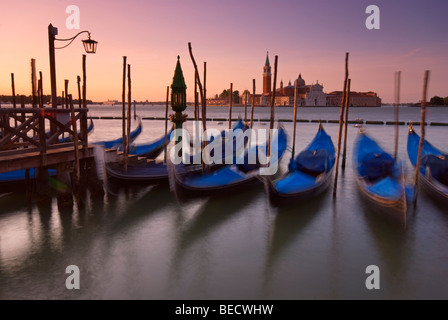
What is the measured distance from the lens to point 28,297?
4.39 m

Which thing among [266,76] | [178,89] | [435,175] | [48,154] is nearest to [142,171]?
[48,154]

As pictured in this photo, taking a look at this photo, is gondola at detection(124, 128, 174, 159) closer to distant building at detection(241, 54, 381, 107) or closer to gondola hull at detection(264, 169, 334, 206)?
gondola hull at detection(264, 169, 334, 206)

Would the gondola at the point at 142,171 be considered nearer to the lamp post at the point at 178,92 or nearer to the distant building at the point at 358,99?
the lamp post at the point at 178,92

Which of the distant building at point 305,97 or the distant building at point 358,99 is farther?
the distant building at point 358,99

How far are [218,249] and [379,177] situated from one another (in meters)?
5.18

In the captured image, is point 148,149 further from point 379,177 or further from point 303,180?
point 379,177

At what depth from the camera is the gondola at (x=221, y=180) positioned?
7.59 meters

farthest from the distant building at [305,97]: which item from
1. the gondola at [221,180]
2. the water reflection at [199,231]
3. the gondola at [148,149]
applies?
the water reflection at [199,231]

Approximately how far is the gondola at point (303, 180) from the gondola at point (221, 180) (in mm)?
994

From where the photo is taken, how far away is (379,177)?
8.88 meters

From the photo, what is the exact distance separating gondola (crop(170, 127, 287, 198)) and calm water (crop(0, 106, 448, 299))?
1.28 ft
